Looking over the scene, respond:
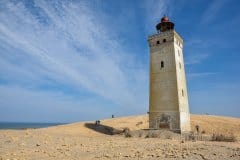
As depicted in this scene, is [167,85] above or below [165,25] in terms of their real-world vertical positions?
below

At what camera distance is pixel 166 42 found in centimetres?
2683

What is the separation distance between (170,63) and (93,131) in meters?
13.7

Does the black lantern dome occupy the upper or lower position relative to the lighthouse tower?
upper

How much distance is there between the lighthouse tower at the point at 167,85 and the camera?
24.9 meters

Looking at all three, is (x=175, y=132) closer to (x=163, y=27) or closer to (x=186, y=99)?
(x=186, y=99)

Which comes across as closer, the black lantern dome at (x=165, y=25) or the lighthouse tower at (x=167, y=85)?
the lighthouse tower at (x=167, y=85)

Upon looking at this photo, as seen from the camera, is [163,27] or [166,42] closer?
[166,42]

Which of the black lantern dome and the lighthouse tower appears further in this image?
the black lantern dome

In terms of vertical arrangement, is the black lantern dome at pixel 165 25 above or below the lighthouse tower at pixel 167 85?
above

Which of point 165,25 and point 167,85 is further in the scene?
point 165,25

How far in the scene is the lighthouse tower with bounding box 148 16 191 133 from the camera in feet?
81.6

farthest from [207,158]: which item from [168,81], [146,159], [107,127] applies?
[107,127]

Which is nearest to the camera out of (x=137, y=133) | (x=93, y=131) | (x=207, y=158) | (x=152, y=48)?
(x=207, y=158)

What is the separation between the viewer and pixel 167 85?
25656mm
